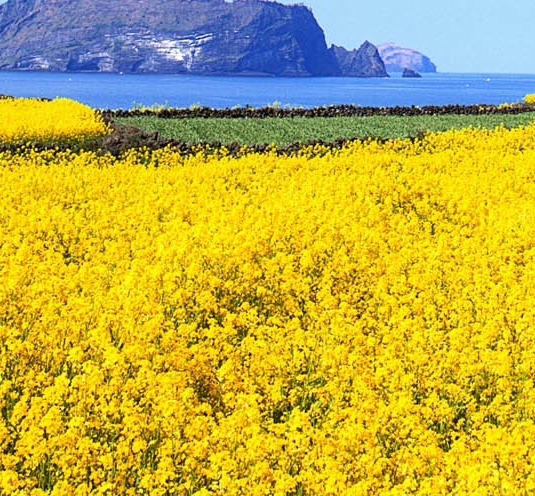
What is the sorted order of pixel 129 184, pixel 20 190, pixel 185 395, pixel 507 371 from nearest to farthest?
pixel 185 395, pixel 507 371, pixel 20 190, pixel 129 184

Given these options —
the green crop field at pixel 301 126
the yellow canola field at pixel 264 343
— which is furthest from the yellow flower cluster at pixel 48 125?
the yellow canola field at pixel 264 343

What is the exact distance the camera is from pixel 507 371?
6.43 meters

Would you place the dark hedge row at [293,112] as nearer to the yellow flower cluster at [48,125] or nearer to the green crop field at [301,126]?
the green crop field at [301,126]

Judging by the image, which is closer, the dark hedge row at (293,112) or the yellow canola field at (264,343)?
the yellow canola field at (264,343)

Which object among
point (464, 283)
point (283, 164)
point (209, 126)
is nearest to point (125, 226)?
point (464, 283)

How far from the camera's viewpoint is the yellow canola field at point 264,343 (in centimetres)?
491

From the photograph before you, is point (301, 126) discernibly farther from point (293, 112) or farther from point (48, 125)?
point (48, 125)

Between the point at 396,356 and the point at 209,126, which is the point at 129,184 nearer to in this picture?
the point at 396,356

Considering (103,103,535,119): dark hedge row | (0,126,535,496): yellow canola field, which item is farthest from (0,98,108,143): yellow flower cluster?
(0,126,535,496): yellow canola field

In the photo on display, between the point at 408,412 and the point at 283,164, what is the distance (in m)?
11.2

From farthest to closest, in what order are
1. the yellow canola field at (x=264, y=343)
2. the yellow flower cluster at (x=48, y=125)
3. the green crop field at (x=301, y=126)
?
the green crop field at (x=301, y=126) → the yellow flower cluster at (x=48, y=125) → the yellow canola field at (x=264, y=343)

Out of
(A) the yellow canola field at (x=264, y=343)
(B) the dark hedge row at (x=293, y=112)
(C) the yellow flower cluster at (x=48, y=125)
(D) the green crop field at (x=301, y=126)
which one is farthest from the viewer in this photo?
(B) the dark hedge row at (x=293, y=112)

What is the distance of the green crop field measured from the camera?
22875 mm

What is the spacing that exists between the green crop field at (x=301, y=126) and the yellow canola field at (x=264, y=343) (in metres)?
10.0
